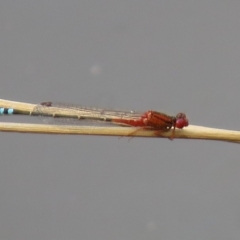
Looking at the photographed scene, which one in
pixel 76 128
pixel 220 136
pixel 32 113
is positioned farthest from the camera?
pixel 32 113

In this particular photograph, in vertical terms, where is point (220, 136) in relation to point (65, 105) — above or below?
below

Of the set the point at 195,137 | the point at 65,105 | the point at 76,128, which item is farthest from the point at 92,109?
the point at 195,137

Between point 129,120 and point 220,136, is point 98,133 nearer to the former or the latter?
point 129,120

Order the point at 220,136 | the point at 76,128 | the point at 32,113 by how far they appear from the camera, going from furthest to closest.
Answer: the point at 32,113, the point at 76,128, the point at 220,136

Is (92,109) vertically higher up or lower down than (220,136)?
higher up

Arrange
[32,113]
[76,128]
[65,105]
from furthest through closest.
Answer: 1. [65,105]
2. [32,113]
3. [76,128]

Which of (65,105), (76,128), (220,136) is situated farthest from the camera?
(65,105)

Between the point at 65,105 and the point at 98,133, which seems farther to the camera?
the point at 65,105

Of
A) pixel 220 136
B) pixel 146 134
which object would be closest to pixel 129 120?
pixel 146 134

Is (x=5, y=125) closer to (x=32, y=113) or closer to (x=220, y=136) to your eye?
(x=32, y=113)
